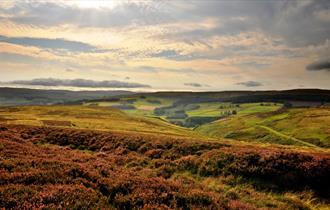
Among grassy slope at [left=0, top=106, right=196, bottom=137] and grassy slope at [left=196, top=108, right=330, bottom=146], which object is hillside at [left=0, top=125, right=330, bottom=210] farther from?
grassy slope at [left=196, top=108, right=330, bottom=146]

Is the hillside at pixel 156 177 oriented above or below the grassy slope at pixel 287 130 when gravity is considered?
above

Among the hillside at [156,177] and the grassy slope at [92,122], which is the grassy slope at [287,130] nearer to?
the grassy slope at [92,122]

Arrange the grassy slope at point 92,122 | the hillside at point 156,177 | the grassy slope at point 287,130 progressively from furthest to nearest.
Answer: the grassy slope at point 287,130, the grassy slope at point 92,122, the hillside at point 156,177

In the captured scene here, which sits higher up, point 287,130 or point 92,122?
point 92,122

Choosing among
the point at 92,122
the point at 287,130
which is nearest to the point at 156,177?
the point at 92,122

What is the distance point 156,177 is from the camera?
16188 millimetres

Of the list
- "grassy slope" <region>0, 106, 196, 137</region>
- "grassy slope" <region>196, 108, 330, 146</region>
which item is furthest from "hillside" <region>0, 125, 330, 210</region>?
"grassy slope" <region>196, 108, 330, 146</region>

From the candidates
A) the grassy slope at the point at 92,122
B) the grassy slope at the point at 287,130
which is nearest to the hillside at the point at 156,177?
the grassy slope at the point at 92,122

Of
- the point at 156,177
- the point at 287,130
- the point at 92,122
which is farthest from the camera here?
the point at 287,130

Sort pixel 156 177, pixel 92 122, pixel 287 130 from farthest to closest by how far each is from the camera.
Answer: pixel 287 130, pixel 92 122, pixel 156 177

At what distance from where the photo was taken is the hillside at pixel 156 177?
10648 millimetres

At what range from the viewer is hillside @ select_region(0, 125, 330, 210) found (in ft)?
34.9

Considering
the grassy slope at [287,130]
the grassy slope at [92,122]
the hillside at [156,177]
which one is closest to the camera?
the hillside at [156,177]

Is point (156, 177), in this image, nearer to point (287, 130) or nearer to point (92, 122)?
point (92, 122)
